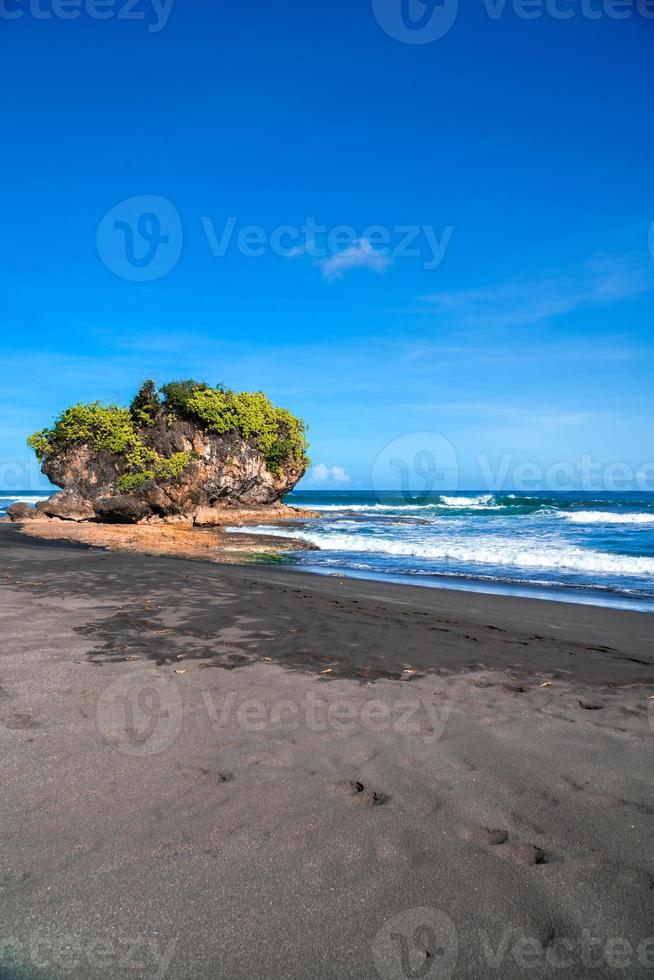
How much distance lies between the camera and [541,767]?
3.57 metres

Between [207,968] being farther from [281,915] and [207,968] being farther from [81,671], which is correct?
[81,671]

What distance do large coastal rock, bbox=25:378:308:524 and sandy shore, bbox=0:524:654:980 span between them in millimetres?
28478

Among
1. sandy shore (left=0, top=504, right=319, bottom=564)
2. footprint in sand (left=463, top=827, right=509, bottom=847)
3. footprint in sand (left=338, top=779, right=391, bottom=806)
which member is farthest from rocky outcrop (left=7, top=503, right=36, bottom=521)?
footprint in sand (left=463, top=827, right=509, bottom=847)

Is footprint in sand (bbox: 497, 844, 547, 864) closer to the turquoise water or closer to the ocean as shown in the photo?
the ocean

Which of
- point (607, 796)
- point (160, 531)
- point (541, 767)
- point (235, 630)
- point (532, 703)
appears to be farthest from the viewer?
point (160, 531)

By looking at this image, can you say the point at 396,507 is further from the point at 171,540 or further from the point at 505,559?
the point at 505,559

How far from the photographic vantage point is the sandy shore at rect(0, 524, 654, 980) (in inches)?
85.0

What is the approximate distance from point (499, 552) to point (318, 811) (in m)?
16.7

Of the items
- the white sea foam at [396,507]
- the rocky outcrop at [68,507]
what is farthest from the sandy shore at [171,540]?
the white sea foam at [396,507]

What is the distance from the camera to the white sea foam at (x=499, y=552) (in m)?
16.0

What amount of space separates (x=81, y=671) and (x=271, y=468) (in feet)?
122

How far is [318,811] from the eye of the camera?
302 cm

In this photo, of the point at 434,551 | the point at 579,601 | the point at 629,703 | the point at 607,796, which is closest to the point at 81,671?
the point at 607,796

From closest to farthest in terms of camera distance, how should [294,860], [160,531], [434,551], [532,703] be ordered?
[294,860] < [532,703] < [434,551] < [160,531]
